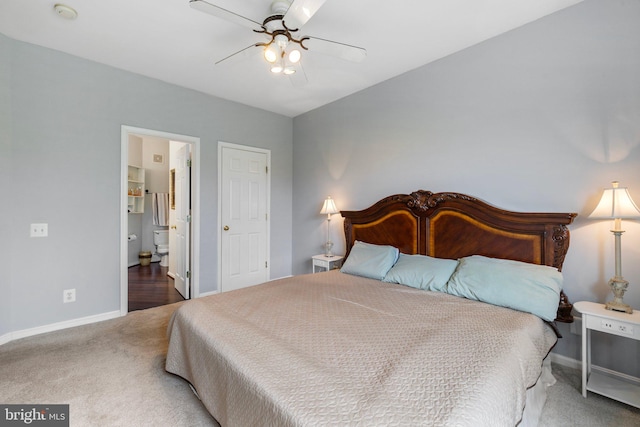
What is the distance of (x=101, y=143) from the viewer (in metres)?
3.00

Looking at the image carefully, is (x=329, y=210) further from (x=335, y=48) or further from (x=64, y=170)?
(x=64, y=170)

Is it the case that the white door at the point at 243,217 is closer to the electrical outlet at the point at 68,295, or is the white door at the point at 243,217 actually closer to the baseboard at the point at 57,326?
the baseboard at the point at 57,326

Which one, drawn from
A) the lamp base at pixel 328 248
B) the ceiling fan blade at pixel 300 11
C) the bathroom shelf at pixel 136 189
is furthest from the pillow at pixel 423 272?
the bathroom shelf at pixel 136 189

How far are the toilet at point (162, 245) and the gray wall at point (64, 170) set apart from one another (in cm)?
285

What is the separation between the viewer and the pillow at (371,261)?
2.76 meters

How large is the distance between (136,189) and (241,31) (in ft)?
15.4

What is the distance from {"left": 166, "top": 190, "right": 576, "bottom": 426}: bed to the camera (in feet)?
3.43

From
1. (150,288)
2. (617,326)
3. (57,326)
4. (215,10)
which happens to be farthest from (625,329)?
(150,288)

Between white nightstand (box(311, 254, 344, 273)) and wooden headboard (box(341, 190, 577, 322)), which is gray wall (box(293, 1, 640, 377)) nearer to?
wooden headboard (box(341, 190, 577, 322))

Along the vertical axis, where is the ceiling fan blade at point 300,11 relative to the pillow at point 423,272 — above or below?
Answer: above

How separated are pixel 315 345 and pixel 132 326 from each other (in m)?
2.44

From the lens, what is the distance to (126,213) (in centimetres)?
315

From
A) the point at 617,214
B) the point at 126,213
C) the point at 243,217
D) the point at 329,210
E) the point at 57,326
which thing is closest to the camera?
the point at 617,214

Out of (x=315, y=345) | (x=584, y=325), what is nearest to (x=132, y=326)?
(x=315, y=345)
